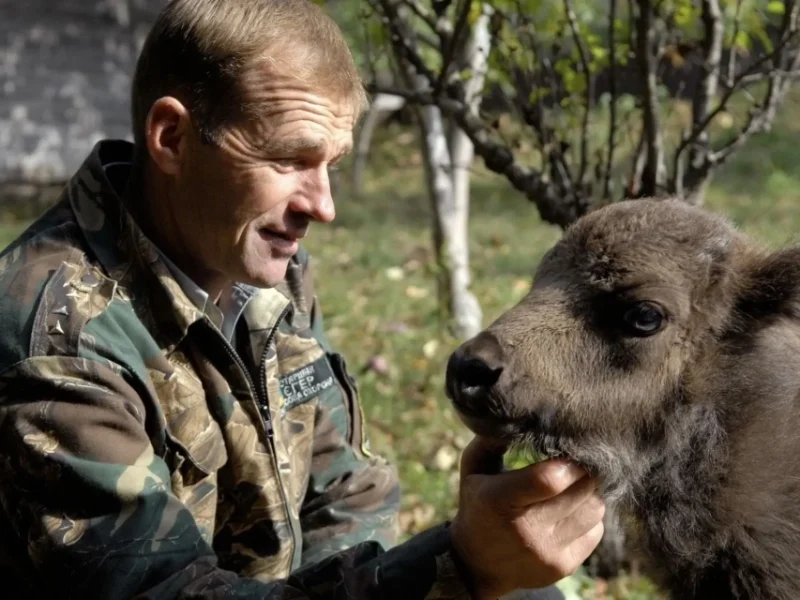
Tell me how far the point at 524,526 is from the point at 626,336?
2.25ft

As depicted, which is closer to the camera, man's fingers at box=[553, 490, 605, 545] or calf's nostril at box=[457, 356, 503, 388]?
man's fingers at box=[553, 490, 605, 545]

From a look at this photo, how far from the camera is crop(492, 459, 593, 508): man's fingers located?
2.41 meters

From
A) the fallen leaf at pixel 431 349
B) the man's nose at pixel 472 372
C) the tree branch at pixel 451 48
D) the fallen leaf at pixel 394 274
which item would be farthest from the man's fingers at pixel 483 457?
the fallen leaf at pixel 394 274

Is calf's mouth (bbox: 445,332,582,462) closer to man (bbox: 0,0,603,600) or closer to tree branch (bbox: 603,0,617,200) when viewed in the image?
man (bbox: 0,0,603,600)

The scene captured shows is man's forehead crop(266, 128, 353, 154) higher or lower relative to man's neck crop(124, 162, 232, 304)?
higher

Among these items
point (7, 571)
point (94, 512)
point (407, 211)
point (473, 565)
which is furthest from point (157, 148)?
point (407, 211)

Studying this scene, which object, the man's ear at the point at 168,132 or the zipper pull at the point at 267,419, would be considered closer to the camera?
the man's ear at the point at 168,132

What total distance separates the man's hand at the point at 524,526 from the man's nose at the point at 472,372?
8.3 inches

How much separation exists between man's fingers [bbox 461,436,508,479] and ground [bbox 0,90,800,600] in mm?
1378

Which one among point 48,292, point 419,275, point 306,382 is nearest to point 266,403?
point 306,382

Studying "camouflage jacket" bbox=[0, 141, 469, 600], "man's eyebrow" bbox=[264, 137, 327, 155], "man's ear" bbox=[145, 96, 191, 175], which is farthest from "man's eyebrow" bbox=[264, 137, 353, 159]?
"camouflage jacket" bbox=[0, 141, 469, 600]

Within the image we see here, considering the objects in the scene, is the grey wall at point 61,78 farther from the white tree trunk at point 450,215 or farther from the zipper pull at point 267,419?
the zipper pull at point 267,419

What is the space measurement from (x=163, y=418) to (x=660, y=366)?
4.55ft

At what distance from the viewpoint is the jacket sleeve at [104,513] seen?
8.55 ft
